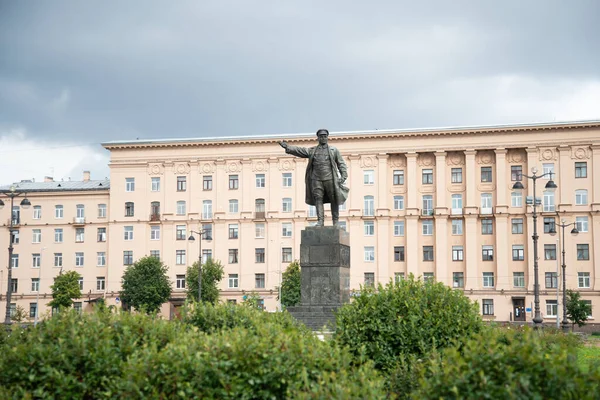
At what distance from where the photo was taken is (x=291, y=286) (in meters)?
64.2

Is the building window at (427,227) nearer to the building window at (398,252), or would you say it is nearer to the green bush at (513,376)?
the building window at (398,252)

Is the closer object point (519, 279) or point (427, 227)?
point (519, 279)

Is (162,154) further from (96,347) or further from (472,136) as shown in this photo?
(96,347)

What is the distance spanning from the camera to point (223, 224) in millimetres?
74125

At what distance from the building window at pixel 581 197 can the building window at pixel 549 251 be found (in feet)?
15.0

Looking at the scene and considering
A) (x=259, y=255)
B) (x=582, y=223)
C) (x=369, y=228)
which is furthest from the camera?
(x=259, y=255)

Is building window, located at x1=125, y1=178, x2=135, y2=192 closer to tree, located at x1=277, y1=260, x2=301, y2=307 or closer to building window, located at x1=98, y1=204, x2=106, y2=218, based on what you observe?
building window, located at x1=98, y1=204, x2=106, y2=218

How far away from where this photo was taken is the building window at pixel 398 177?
7250 cm

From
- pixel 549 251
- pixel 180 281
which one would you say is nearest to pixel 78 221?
pixel 180 281

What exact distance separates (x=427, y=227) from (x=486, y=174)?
23.9 ft

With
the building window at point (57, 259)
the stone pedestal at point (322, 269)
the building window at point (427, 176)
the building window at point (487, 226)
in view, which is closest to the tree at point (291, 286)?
the building window at point (427, 176)

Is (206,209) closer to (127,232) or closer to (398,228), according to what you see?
(127,232)

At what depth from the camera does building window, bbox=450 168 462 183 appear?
2810 inches

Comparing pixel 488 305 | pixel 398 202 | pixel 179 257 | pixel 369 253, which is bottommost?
pixel 488 305
